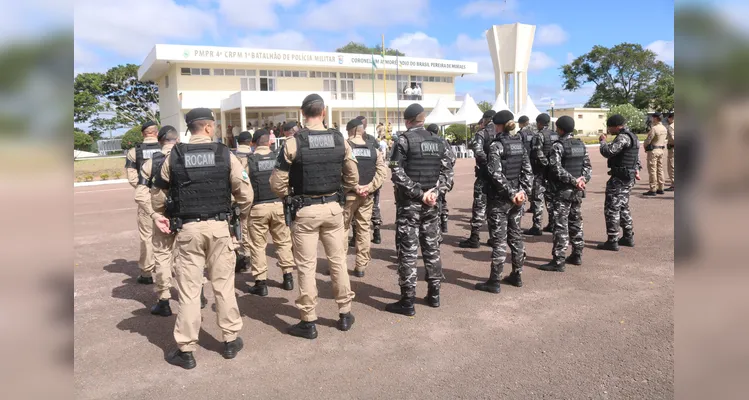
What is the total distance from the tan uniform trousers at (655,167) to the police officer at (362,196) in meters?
8.08

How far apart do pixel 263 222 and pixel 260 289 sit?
0.79 meters

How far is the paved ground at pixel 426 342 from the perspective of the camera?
3.49 meters

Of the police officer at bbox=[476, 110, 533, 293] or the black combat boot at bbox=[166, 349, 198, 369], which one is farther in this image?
the police officer at bbox=[476, 110, 533, 293]

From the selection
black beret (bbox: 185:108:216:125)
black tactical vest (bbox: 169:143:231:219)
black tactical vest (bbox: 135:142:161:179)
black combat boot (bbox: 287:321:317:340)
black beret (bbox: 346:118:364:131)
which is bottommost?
black combat boot (bbox: 287:321:317:340)

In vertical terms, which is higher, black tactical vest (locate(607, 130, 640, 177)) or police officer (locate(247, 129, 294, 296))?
black tactical vest (locate(607, 130, 640, 177))

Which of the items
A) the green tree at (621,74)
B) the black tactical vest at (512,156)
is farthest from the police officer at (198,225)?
the green tree at (621,74)

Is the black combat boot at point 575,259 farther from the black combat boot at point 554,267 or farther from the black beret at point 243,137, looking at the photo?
the black beret at point 243,137

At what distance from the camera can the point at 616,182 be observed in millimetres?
7215

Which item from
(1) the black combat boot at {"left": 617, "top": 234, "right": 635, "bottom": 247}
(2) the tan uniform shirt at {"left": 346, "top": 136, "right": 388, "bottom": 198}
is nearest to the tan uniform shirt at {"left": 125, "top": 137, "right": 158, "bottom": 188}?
(2) the tan uniform shirt at {"left": 346, "top": 136, "right": 388, "bottom": 198}

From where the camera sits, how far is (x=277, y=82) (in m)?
37.5

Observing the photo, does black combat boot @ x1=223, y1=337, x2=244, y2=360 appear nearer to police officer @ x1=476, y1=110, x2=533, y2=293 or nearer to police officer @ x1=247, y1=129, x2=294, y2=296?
police officer @ x1=247, y1=129, x2=294, y2=296

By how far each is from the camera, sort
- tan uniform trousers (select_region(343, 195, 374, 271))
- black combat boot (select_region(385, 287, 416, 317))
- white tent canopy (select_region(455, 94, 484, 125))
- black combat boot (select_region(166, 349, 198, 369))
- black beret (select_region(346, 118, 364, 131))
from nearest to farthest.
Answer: black combat boot (select_region(166, 349, 198, 369))
black combat boot (select_region(385, 287, 416, 317))
tan uniform trousers (select_region(343, 195, 374, 271))
black beret (select_region(346, 118, 364, 131))
white tent canopy (select_region(455, 94, 484, 125))

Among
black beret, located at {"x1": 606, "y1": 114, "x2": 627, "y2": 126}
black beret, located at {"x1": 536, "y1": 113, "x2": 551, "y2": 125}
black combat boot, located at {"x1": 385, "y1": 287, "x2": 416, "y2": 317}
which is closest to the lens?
black combat boot, located at {"x1": 385, "y1": 287, "x2": 416, "y2": 317}

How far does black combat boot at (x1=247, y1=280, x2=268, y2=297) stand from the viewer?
5.64 m
